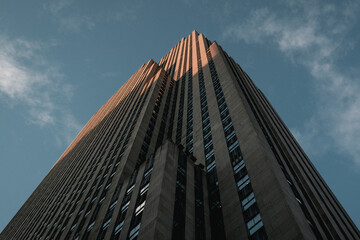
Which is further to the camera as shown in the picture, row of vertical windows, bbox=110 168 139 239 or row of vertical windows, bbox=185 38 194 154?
row of vertical windows, bbox=185 38 194 154

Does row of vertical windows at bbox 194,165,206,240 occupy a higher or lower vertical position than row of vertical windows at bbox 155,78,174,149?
lower

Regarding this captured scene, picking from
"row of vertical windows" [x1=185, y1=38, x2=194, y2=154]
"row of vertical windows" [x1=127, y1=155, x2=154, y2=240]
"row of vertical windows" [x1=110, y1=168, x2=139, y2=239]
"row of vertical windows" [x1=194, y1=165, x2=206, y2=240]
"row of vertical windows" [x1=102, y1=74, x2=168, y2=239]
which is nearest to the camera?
"row of vertical windows" [x1=127, y1=155, x2=154, y2=240]

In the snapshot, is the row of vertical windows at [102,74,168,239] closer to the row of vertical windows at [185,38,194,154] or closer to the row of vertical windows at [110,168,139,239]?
the row of vertical windows at [110,168,139,239]

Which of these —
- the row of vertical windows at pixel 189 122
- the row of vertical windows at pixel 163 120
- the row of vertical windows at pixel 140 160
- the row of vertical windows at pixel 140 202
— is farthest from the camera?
the row of vertical windows at pixel 163 120

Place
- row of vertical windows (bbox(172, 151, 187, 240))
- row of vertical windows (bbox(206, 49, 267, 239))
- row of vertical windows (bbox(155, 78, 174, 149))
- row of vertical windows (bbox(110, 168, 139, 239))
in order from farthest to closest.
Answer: row of vertical windows (bbox(155, 78, 174, 149)) < row of vertical windows (bbox(110, 168, 139, 239)) < row of vertical windows (bbox(206, 49, 267, 239)) < row of vertical windows (bbox(172, 151, 187, 240))

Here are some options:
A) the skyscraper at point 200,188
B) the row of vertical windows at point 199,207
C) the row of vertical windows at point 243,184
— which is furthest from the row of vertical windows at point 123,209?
the row of vertical windows at point 243,184

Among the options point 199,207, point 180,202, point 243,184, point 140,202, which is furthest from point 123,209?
point 243,184

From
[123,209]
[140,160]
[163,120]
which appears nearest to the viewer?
[123,209]

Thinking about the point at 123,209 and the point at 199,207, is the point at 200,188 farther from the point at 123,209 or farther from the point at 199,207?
the point at 123,209

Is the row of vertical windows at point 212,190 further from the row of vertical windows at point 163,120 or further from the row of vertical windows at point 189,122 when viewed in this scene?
the row of vertical windows at point 163,120

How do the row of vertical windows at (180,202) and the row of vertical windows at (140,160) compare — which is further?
the row of vertical windows at (140,160)

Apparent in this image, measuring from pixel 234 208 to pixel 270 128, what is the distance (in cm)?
2649

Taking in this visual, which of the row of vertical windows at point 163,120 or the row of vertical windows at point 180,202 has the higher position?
the row of vertical windows at point 163,120

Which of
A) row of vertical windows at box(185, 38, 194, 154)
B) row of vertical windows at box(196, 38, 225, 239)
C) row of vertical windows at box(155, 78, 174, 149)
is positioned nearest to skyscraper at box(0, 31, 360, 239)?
row of vertical windows at box(196, 38, 225, 239)
